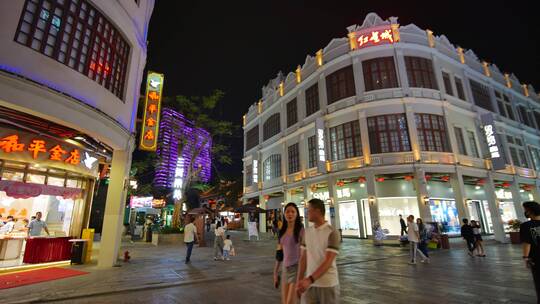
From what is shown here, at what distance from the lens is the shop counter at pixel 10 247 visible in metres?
9.34

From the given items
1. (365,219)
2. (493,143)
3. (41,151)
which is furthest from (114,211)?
(493,143)

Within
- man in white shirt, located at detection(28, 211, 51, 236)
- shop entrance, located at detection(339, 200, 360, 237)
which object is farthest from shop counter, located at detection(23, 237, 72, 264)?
shop entrance, located at detection(339, 200, 360, 237)

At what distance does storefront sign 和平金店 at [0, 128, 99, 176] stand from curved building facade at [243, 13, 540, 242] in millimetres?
15688

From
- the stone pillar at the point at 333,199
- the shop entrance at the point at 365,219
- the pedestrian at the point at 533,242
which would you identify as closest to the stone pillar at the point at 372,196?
the shop entrance at the point at 365,219

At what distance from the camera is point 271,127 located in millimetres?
31078

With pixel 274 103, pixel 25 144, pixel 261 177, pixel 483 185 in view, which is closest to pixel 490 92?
pixel 483 185

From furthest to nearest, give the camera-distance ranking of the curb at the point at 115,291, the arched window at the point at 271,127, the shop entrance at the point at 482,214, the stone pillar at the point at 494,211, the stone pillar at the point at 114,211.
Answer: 1. the arched window at the point at 271,127
2. the shop entrance at the point at 482,214
3. the stone pillar at the point at 494,211
4. the stone pillar at the point at 114,211
5. the curb at the point at 115,291

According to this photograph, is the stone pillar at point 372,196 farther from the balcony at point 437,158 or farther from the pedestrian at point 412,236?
the pedestrian at point 412,236

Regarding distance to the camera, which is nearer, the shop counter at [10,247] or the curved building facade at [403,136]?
the shop counter at [10,247]

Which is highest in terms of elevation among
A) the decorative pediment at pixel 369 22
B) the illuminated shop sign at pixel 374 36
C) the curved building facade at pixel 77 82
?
the decorative pediment at pixel 369 22

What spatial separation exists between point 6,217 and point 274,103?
2418 centimetres

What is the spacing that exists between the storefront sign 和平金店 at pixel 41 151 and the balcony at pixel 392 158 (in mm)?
17241

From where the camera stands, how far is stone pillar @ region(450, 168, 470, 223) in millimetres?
18500

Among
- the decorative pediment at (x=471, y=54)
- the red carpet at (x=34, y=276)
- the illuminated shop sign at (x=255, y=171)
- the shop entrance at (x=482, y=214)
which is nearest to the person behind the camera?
the red carpet at (x=34, y=276)
